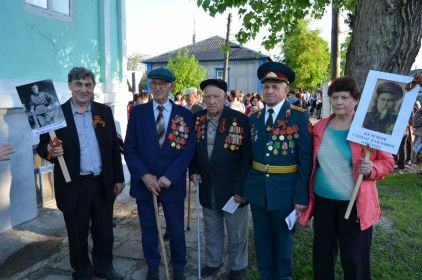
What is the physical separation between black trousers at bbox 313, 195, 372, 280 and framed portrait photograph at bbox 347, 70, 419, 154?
1.65 ft

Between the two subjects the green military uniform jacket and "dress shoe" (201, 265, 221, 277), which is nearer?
the green military uniform jacket

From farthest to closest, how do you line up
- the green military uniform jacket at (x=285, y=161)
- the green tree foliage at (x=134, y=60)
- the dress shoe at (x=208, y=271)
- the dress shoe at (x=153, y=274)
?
the green tree foliage at (x=134, y=60)
the dress shoe at (x=208, y=271)
the dress shoe at (x=153, y=274)
the green military uniform jacket at (x=285, y=161)

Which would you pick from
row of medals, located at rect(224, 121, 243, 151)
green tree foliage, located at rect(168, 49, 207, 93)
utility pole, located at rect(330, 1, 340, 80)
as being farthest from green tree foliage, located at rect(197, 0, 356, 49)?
green tree foliage, located at rect(168, 49, 207, 93)

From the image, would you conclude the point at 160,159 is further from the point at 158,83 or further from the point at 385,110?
the point at 385,110

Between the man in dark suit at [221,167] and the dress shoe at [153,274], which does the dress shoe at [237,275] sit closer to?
the man in dark suit at [221,167]


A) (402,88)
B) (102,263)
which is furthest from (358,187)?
(102,263)

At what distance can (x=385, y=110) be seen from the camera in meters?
2.66

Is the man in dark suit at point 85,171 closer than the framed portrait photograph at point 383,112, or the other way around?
the framed portrait photograph at point 383,112

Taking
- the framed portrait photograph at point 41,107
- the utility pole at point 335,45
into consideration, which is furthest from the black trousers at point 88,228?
the utility pole at point 335,45

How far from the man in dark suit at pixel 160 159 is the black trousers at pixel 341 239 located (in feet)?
4.14

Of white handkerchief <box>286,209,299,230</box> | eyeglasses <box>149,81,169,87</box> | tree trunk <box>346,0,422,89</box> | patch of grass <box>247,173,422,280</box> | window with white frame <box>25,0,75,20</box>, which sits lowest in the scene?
patch of grass <box>247,173,422,280</box>

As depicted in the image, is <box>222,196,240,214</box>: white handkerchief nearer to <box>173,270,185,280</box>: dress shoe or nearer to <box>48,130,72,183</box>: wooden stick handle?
<box>173,270,185,280</box>: dress shoe

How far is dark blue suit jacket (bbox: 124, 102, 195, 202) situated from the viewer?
3.38 metres

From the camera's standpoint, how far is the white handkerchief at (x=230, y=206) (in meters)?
3.36
